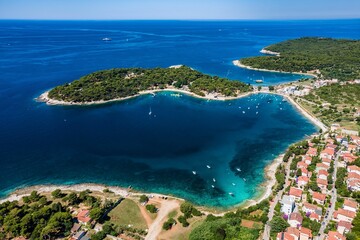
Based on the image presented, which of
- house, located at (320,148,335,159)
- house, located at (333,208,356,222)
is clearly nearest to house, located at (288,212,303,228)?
house, located at (333,208,356,222)

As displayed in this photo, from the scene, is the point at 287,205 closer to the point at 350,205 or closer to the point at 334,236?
the point at 334,236

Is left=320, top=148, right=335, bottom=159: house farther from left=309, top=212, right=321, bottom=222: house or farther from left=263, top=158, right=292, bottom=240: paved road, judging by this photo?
left=309, top=212, right=321, bottom=222: house

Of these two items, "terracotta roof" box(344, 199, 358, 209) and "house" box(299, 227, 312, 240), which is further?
"terracotta roof" box(344, 199, 358, 209)

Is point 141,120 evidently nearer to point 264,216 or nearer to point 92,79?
point 92,79

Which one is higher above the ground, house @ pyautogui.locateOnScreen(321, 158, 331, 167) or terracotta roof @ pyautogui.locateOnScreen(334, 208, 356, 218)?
house @ pyautogui.locateOnScreen(321, 158, 331, 167)

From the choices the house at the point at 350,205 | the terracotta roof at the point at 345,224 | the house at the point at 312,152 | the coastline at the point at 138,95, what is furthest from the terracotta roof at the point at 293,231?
the coastline at the point at 138,95

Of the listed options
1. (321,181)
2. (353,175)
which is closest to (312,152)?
(353,175)
